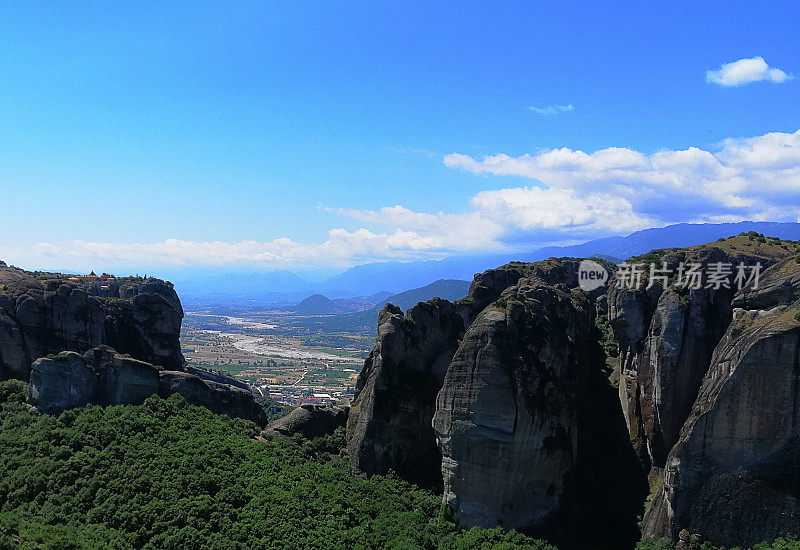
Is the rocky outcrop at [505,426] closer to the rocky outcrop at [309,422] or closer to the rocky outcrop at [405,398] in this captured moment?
the rocky outcrop at [405,398]

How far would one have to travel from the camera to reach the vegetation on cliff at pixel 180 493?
2989 cm

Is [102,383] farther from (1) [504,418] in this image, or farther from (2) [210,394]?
(1) [504,418]

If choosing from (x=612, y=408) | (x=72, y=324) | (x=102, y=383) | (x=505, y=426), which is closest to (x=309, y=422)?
(x=102, y=383)

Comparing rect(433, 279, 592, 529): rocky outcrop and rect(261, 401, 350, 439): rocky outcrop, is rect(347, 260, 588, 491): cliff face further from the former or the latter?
rect(433, 279, 592, 529): rocky outcrop

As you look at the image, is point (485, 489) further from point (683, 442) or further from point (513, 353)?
point (683, 442)

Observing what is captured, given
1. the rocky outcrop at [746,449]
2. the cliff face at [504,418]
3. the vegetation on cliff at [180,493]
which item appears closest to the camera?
the rocky outcrop at [746,449]

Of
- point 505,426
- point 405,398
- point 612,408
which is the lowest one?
point 612,408

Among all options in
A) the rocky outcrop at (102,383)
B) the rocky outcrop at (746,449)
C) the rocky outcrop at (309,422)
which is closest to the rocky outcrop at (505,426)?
the rocky outcrop at (746,449)

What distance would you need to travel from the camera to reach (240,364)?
7480 inches

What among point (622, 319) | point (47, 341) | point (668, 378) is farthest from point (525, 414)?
point (47, 341)

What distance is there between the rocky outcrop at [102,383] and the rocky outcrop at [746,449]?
1326 inches

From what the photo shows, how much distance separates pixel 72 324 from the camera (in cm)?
4916

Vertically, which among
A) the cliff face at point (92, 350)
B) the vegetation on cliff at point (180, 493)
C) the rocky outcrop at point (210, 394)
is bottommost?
the vegetation on cliff at point (180, 493)

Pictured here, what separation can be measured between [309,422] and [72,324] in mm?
23091
